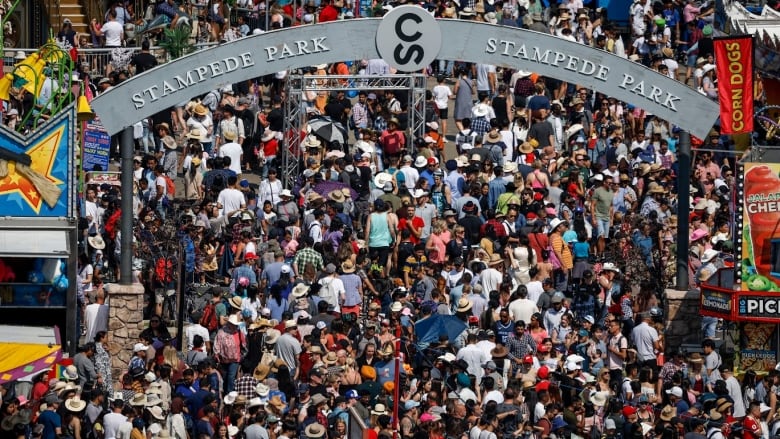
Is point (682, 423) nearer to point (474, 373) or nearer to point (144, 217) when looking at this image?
point (474, 373)

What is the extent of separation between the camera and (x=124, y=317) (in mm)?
32219

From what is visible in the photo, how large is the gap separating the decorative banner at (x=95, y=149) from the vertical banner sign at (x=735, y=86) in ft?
32.7

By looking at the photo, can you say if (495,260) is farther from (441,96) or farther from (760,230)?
(441,96)

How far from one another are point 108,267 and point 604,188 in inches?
298

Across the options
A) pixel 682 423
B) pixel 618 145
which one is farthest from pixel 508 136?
pixel 682 423

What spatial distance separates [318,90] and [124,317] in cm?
867

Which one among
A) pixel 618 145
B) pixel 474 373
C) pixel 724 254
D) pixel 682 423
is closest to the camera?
pixel 682 423

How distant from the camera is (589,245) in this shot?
35656 millimetres

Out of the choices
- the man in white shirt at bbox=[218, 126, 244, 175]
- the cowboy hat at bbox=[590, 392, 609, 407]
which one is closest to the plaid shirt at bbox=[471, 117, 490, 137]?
the man in white shirt at bbox=[218, 126, 244, 175]

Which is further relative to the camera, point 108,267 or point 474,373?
point 108,267

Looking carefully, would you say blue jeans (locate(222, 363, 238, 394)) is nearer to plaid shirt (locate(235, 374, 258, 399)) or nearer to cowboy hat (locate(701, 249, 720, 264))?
plaid shirt (locate(235, 374, 258, 399))

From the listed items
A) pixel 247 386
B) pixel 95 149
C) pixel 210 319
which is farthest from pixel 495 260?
pixel 95 149

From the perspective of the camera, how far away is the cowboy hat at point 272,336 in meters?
31.2

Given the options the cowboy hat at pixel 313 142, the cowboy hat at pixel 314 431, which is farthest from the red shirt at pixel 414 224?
the cowboy hat at pixel 314 431
